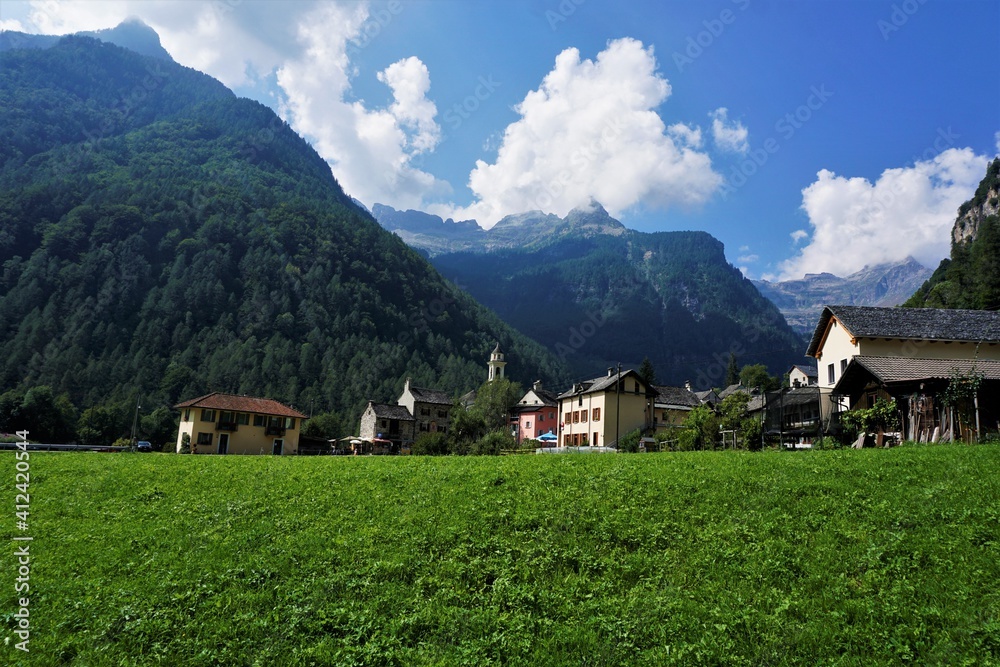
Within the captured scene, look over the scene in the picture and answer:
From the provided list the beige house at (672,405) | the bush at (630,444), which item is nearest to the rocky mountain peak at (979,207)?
the beige house at (672,405)

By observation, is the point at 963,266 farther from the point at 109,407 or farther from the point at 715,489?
the point at 109,407

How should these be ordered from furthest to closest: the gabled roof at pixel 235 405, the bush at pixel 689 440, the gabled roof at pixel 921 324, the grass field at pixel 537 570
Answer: the gabled roof at pixel 235 405
the bush at pixel 689 440
the gabled roof at pixel 921 324
the grass field at pixel 537 570

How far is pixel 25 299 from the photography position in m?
153

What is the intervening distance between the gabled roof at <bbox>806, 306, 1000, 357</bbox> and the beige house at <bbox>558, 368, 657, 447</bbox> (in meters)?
26.4

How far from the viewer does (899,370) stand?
31266 mm

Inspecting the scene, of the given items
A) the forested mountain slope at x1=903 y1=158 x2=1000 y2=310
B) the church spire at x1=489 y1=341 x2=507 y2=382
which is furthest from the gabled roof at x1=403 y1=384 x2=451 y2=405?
the forested mountain slope at x1=903 y1=158 x2=1000 y2=310

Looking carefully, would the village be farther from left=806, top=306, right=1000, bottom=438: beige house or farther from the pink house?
the pink house

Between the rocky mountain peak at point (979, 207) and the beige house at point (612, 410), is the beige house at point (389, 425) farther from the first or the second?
the rocky mountain peak at point (979, 207)

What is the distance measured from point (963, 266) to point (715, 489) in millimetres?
120287

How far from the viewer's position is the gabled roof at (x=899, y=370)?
29862mm

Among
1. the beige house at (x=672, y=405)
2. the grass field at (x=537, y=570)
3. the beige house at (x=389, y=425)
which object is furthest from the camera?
the beige house at (x=389, y=425)

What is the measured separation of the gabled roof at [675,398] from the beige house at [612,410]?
1219 centimetres

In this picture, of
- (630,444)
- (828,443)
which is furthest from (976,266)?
(828,443)

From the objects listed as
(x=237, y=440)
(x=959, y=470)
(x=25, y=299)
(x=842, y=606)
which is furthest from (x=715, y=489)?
(x=25, y=299)
